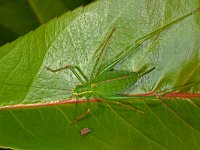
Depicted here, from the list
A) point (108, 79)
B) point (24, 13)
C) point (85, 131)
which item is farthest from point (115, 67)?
point (24, 13)

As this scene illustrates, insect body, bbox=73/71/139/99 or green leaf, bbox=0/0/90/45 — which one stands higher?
green leaf, bbox=0/0/90/45

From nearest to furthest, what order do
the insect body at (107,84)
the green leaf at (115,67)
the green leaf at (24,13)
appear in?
the green leaf at (115,67) → the insect body at (107,84) → the green leaf at (24,13)

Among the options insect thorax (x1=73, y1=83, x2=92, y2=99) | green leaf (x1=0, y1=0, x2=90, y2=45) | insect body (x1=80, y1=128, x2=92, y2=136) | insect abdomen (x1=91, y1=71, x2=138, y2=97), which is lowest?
insect body (x1=80, y1=128, x2=92, y2=136)

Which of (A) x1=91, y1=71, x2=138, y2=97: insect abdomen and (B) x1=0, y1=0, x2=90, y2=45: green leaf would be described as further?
(B) x1=0, y1=0, x2=90, y2=45: green leaf

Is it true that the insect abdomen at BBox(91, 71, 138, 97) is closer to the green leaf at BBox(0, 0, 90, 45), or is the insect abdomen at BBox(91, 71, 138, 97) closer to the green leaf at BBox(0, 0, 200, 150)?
the green leaf at BBox(0, 0, 200, 150)

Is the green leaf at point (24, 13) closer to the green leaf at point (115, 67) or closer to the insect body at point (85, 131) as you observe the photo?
the green leaf at point (115, 67)

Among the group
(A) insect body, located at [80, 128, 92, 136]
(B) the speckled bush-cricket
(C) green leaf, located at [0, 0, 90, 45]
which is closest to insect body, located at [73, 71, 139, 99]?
(B) the speckled bush-cricket

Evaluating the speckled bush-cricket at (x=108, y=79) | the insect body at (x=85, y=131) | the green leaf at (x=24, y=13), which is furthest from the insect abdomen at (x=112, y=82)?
the green leaf at (x=24, y=13)

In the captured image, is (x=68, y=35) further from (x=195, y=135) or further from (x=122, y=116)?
(x=195, y=135)

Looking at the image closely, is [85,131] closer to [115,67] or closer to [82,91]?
[82,91]
